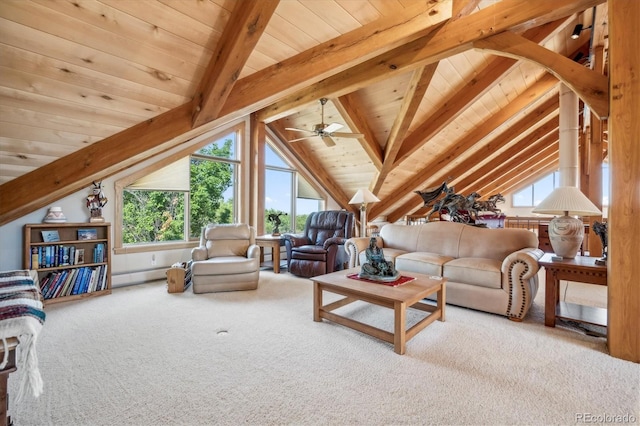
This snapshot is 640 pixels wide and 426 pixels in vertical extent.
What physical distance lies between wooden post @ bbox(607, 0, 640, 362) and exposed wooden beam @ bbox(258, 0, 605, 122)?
1.28 ft

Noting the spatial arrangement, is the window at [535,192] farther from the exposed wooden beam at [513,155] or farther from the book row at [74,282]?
the book row at [74,282]

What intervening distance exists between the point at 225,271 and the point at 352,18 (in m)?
3.09

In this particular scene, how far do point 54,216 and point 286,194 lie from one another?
389cm

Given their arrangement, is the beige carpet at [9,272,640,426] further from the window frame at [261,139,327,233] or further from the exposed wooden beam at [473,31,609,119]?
the window frame at [261,139,327,233]

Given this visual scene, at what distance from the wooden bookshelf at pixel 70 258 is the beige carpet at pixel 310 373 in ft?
2.00

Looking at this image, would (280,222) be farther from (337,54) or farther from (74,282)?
(337,54)

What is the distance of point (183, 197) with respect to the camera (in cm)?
480

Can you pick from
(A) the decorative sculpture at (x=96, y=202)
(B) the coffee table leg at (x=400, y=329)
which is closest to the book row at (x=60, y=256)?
(A) the decorative sculpture at (x=96, y=202)

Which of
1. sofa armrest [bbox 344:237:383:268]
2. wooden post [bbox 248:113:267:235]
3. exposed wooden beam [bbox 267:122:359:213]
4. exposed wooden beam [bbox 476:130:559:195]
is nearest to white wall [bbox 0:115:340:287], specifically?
wooden post [bbox 248:113:267:235]

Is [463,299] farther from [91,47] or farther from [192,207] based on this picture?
[192,207]

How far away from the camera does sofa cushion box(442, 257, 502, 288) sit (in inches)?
115

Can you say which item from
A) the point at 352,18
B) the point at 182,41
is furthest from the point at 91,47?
the point at 352,18

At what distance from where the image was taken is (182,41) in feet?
7.13

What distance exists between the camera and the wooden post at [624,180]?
202cm
